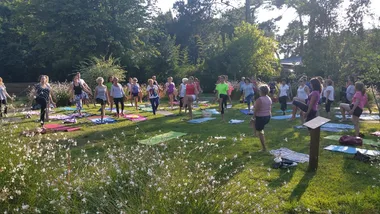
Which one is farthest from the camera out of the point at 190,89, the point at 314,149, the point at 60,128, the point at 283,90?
the point at 283,90

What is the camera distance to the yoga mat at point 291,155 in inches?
261

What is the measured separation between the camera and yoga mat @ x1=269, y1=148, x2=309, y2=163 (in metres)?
6.62

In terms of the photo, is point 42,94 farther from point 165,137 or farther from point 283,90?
point 283,90

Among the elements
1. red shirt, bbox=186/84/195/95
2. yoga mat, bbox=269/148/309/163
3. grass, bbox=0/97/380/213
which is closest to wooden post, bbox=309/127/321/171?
grass, bbox=0/97/380/213

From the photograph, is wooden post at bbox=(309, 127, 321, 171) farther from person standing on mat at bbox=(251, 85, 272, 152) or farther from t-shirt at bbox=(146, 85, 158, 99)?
t-shirt at bbox=(146, 85, 158, 99)

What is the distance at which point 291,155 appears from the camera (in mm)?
6973

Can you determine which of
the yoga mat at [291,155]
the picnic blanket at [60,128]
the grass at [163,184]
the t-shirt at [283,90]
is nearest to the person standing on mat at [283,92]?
the t-shirt at [283,90]

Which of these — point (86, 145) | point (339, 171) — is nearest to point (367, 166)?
point (339, 171)

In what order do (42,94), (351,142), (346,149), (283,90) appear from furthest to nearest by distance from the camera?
(283,90) → (42,94) → (351,142) → (346,149)

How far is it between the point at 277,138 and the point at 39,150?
6336mm

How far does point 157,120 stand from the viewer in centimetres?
1227

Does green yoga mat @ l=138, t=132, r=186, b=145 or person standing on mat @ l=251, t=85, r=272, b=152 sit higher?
person standing on mat @ l=251, t=85, r=272, b=152

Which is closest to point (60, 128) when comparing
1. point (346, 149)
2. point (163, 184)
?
point (163, 184)

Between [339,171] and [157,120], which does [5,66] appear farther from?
[339,171]
